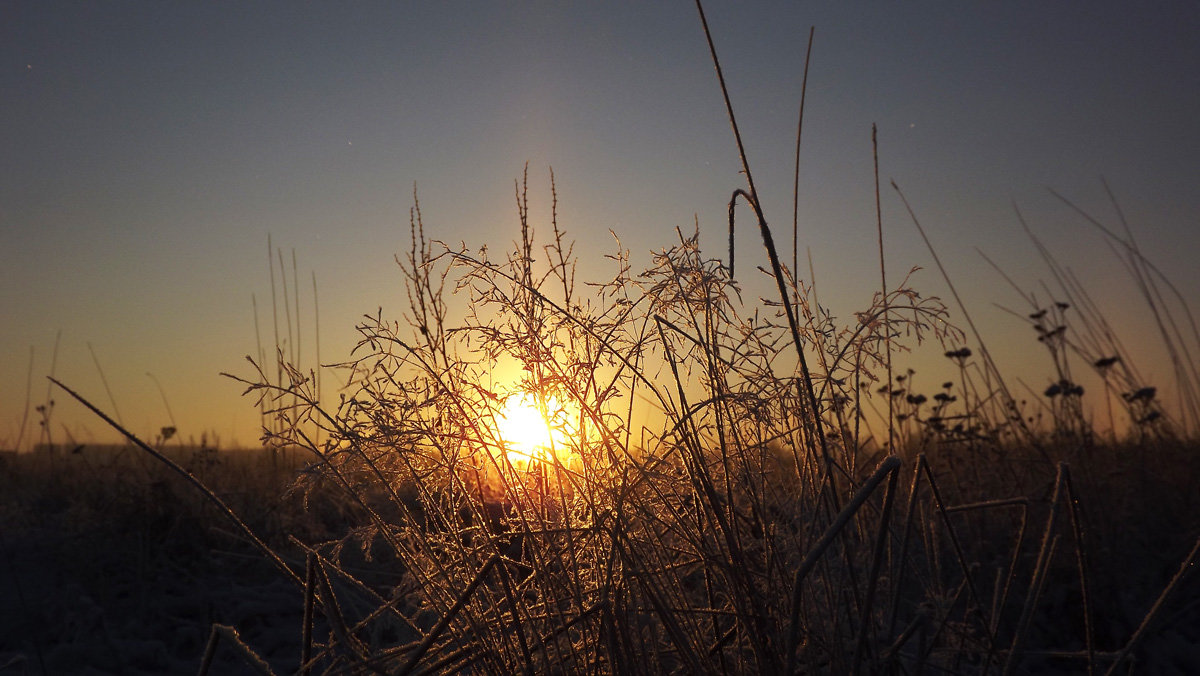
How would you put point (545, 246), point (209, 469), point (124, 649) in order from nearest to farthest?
1. point (545, 246)
2. point (124, 649)
3. point (209, 469)

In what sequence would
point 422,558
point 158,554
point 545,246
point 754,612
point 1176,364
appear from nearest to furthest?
point 754,612 → point 422,558 → point 545,246 → point 158,554 → point 1176,364

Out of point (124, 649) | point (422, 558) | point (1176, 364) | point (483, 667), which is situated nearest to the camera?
point (483, 667)

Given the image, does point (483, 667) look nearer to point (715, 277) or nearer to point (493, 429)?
point (493, 429)

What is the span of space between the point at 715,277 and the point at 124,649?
2.44m

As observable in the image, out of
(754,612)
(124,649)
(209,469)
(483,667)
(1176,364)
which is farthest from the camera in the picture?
(209,469)

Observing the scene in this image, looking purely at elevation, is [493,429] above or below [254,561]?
above

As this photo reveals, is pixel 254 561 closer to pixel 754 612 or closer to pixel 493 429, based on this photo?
pixel 493 429

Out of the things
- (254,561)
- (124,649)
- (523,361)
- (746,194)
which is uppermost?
(746,194)

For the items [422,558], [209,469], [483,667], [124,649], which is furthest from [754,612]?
[209,469]

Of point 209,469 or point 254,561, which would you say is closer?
point 254,561

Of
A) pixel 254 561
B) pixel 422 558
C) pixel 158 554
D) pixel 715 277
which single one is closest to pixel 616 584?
pixel 422 558

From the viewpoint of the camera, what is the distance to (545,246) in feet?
5.12

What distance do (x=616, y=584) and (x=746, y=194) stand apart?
2.25 feet

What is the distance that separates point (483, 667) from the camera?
128 cm
